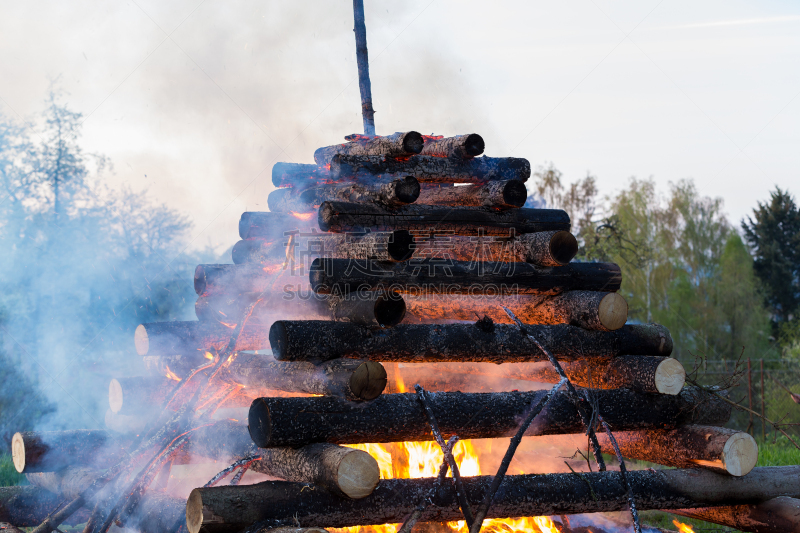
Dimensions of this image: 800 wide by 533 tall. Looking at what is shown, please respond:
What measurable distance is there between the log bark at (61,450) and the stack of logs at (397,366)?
0.8 inches

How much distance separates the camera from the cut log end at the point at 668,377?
579 centimetres

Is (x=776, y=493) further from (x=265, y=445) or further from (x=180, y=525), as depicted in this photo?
(x=180, y=525)

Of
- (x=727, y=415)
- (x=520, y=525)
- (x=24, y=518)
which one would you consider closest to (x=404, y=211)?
(x=520, y=525)

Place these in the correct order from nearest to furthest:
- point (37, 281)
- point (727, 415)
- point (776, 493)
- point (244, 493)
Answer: point (244, 493), point (776, 493), point (727, 415), point (37, 281)

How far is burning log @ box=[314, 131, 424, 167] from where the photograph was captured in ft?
21.8

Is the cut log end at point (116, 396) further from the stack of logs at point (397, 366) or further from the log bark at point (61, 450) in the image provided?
the log bark at point (61, 450)

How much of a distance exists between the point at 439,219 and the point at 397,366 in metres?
1.95

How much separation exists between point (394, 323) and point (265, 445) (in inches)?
55.2

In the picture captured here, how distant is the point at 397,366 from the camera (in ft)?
24.9

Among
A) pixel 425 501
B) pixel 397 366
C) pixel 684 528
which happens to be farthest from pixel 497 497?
pixel 397 366

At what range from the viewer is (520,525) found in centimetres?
623

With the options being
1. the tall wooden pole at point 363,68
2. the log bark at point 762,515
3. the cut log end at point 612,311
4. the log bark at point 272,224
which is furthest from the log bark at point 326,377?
the tall wooden pole at point 363,68

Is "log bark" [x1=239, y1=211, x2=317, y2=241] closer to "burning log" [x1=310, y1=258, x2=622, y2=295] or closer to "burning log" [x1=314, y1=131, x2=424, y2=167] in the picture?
"burning log" [x1=314, y1=131, x2=424, y2=167]

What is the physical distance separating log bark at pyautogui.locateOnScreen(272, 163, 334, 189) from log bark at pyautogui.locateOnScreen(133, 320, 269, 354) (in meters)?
1.81
